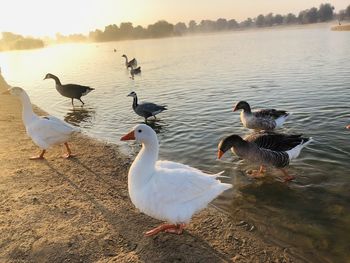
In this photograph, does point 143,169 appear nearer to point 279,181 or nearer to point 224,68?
point 279,181

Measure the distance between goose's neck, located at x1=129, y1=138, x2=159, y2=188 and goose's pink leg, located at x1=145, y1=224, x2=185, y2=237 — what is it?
3.26 feet

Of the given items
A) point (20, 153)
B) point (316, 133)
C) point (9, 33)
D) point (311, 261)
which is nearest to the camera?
point (311, 261)

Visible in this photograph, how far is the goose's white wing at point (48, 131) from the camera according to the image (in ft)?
33.0

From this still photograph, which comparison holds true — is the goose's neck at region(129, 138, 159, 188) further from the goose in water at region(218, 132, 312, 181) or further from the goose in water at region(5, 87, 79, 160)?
the goose in water at region(5, 87, 79, 160)

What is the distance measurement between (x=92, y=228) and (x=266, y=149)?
5072 mm

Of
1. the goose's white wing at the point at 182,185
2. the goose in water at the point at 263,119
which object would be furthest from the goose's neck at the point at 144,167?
the goose in water at the point at 263,119

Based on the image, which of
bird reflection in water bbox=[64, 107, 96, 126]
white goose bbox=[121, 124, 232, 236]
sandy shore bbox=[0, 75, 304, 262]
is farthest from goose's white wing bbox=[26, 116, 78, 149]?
bird reflection in water bbox=[64, 107, 96, 126]

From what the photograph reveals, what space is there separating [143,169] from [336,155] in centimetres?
677

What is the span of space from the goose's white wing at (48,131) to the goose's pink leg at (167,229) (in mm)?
4977

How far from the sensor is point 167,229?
6.54 m

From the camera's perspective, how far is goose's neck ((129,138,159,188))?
6.15 meters

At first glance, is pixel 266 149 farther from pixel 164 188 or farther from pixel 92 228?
pixel 92 228

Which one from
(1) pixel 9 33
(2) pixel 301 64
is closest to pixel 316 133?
(2) pixel 301 64

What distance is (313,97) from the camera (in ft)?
57.3
